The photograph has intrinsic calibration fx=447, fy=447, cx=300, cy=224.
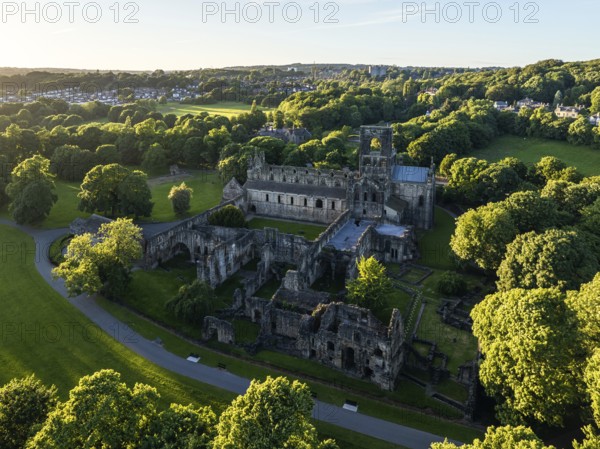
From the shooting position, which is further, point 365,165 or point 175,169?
point 175,169

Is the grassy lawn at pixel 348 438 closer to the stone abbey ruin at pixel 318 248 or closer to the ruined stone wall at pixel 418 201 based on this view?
the stone abbey ruin at pixel 318 248

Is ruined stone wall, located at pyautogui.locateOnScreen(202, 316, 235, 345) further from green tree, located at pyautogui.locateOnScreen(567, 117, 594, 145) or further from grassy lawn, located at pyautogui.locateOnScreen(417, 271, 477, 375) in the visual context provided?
green tree, located at pyautogui.locateOnScreen(567, 117, 594, 145)

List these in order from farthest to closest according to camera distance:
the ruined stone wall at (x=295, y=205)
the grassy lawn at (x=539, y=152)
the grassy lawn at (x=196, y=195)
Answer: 1. the grassy lawn at (x=539, y=152)
2. the grassy lawn at (x=196, y=195)
3. the ruined stone wall at (x=295, y=205)

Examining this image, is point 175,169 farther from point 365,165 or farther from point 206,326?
point 206,326

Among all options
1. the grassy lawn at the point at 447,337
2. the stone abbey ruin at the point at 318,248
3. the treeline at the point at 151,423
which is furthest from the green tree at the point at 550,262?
the treeline at the point at 151,423

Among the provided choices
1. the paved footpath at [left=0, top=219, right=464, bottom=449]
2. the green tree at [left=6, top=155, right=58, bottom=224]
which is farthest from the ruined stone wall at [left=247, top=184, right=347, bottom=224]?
the paved footpath at [left=0, top=219, right=464, bottom=449]

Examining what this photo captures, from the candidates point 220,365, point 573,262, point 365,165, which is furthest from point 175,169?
point 573,262
